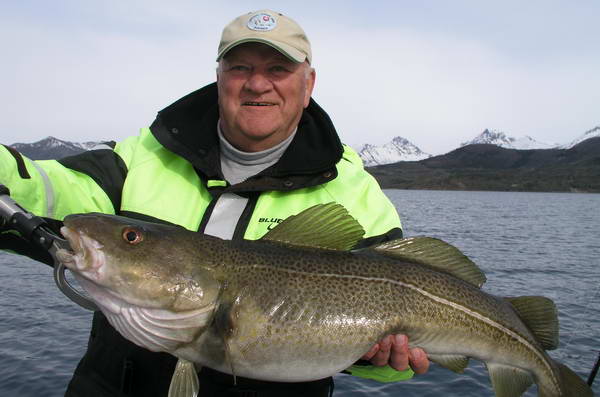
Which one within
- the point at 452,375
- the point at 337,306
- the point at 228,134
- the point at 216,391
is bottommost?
the point at 452,375

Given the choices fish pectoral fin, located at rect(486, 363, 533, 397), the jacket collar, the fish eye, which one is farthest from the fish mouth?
fish pectoral fin, located at rect(486, 363, 533, 397)

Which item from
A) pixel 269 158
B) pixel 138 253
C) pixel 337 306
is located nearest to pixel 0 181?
pixel 138 253

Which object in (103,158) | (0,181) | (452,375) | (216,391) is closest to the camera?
(0,181)

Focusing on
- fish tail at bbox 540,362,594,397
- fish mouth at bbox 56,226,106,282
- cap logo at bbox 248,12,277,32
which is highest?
cap logo at bbox 248,12,277,32

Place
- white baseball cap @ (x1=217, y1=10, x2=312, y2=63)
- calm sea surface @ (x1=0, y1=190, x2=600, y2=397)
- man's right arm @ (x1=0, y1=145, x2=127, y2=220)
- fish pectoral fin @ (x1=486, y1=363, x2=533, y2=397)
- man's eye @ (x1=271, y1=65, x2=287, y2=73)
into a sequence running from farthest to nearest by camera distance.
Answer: calm sea surface @ (x1=0, y1=190, x2=600, y2=397), man's eye @ (x1=271, y1=65, x2=287, y2=73), white baseball cap @ (x1=217, y1=10, x2=312, y2=63), fish pectoral fin @ (x1=486, y1=363, x2=533, y2=397), man's right arm @ (x1=0, y1=145, x2=127, y2=220)

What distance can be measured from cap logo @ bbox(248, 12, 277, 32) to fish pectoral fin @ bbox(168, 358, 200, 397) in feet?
8.20

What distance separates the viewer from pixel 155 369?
3.54m

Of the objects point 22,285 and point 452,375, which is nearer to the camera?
point 452,375

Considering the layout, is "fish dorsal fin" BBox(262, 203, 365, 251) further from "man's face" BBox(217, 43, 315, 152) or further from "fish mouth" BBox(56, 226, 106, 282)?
"fish mouth" BBox(56, 226, 106, 282)

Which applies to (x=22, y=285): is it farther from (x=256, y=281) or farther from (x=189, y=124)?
(x=256, y=281)

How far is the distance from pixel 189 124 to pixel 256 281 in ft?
5.36

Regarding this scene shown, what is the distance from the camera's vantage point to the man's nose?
13.0 ft

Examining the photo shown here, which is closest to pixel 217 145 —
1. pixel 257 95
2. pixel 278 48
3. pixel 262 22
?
pixel 257 95

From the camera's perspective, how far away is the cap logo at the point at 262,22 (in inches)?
156
